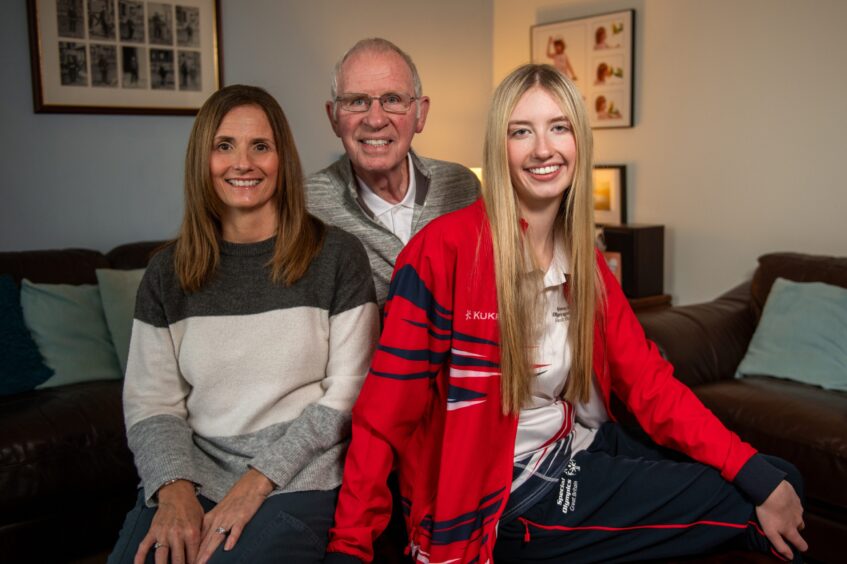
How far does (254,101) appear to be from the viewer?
162cm

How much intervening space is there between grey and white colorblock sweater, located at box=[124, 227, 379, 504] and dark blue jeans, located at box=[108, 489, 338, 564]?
0.14 feet

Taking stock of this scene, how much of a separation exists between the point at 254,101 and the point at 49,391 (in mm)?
1571

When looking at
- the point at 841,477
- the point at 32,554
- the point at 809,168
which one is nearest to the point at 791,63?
the point at 809,168

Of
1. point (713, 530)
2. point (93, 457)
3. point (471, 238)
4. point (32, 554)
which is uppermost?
point (471, 238)

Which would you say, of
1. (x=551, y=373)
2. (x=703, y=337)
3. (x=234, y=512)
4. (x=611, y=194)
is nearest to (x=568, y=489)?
(x=551, y=373)

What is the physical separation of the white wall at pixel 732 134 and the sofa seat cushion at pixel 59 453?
2.59 metres

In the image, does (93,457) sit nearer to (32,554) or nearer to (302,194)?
Answer: (32,554)

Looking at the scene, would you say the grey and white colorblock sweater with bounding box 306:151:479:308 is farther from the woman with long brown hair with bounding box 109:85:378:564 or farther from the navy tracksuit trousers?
the navy tracksuit trousers

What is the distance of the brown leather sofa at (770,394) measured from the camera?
2.26 metres

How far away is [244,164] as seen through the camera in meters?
1.57

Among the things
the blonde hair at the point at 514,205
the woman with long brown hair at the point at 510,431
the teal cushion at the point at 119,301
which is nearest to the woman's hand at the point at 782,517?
the woman with long brown hair at the point at 510,431

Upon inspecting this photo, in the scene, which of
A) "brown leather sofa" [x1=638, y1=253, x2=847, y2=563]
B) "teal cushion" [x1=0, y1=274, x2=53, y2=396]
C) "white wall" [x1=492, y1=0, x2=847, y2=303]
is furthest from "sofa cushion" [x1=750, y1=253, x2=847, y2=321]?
"teal cushion" [x1=0, y1=274, x2=53, y2=396]

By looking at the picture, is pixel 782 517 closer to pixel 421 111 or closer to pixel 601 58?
pixel 421 111

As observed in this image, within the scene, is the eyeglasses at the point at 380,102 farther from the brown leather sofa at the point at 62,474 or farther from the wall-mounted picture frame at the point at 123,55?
the wall-mounted picture frame at the point at 123,55
